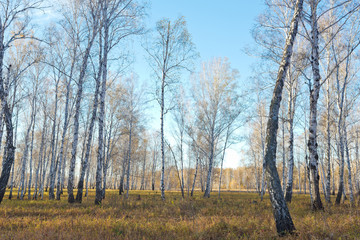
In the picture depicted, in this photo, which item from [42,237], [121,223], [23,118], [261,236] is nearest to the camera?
[42,237]

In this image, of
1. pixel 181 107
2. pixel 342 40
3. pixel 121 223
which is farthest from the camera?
pixel 181 107

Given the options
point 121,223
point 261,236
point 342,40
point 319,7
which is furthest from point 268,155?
point 342,40

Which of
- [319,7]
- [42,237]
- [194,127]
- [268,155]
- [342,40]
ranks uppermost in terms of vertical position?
[342,40]

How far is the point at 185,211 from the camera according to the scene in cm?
797

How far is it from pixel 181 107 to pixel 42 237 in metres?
16.1

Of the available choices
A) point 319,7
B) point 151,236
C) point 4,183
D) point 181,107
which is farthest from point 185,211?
point 181,107

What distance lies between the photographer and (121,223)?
565cm

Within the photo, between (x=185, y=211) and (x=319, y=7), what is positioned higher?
(x=319, y=7)

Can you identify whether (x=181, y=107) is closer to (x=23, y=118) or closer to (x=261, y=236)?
(x=261, y=236)

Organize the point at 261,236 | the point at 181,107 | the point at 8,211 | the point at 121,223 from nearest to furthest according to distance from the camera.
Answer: the point at 261,236
the point at 121,223
the point at 8,211
the point at 181,107

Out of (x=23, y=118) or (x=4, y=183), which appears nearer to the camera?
(x=4, y=183)

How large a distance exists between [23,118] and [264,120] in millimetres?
25287

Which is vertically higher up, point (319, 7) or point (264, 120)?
point (319, 7)

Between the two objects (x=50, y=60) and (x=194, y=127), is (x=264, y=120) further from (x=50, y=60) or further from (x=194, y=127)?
(x=50, y=60)
